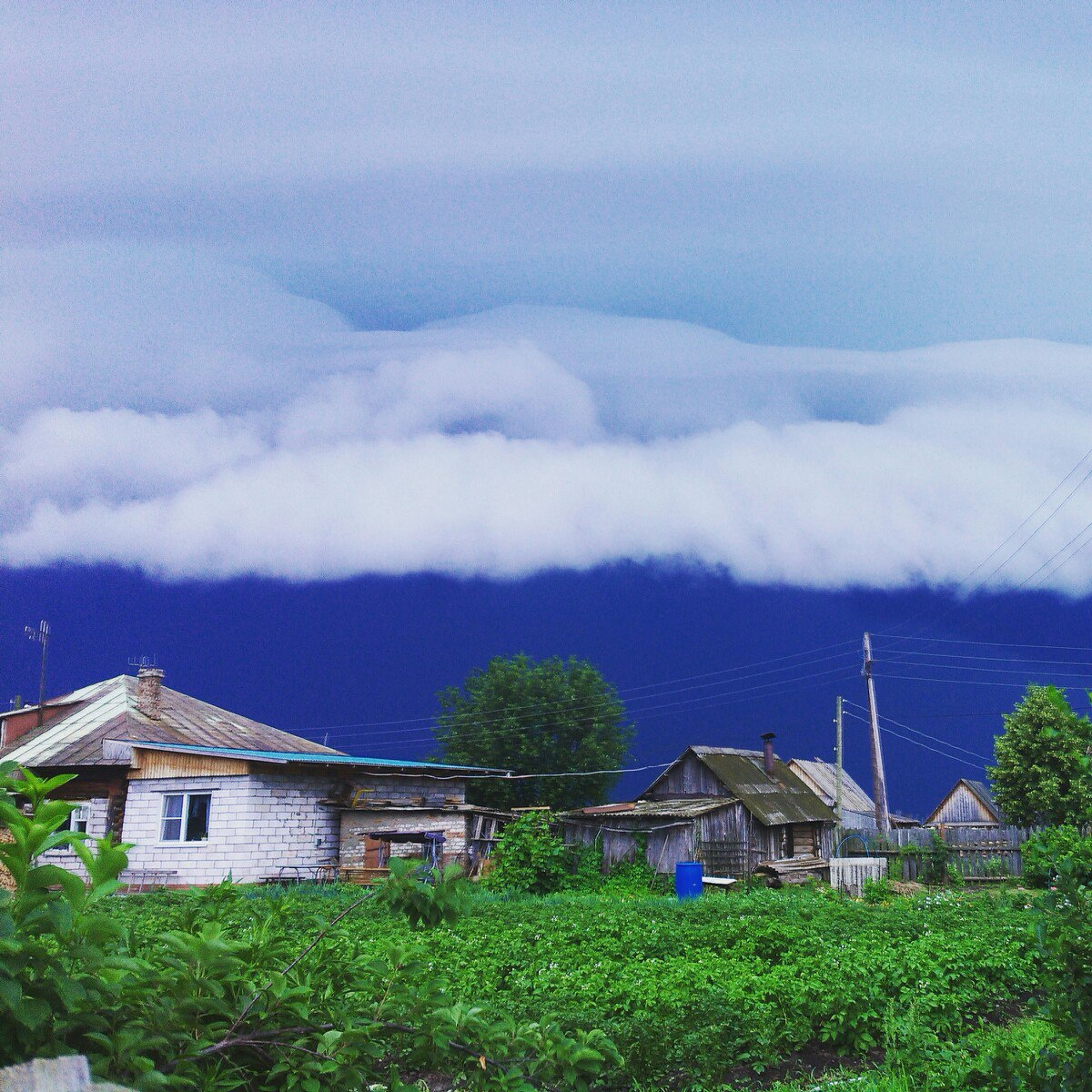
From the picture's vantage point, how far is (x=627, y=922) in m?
11.7

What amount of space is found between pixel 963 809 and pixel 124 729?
4477 cm

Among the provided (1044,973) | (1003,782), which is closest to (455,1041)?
(1044,973)

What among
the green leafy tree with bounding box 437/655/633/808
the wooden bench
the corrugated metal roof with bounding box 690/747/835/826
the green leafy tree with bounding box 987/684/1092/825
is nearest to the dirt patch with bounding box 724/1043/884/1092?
the wooden bench

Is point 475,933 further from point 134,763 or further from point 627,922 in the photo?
point 134,763

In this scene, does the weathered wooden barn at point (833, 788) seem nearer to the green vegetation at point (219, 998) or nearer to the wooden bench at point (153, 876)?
the wooden bench at point (153, 876)

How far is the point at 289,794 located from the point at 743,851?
45.9 feet

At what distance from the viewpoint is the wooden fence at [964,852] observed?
2695 cm

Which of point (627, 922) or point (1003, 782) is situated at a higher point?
point (1003, 782)

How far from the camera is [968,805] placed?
53938 mm

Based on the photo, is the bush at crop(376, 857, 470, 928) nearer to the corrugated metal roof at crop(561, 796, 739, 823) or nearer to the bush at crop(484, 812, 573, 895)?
the bush at crop(484, 812, 573, 895)

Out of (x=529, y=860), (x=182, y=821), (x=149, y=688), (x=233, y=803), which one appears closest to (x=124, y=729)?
(x=149, y=688)

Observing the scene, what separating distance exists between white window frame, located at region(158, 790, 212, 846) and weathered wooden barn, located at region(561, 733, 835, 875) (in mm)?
→ 11050

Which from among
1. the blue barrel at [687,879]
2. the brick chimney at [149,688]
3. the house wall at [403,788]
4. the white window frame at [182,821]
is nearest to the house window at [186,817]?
the white window frame at [182,821]

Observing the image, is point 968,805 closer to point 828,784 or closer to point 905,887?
point 828,784
